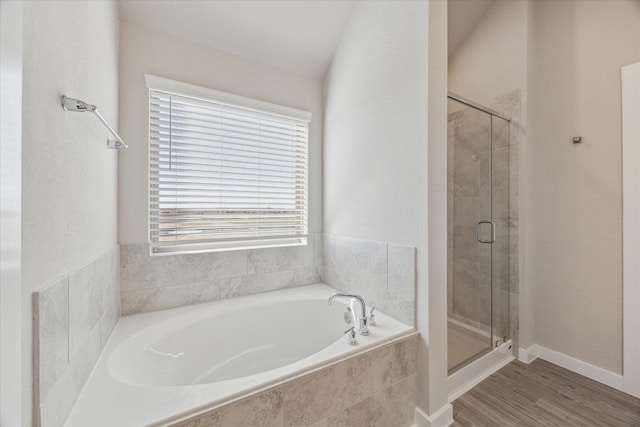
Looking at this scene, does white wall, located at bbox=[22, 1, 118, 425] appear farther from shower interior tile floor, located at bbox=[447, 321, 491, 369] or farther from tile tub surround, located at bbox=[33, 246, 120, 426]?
shower interior tile floor, located at bbox=[447, 321, 491, 369]

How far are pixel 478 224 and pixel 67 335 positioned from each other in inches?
99.2

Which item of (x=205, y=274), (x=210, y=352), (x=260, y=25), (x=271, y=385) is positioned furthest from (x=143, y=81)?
(x=271, y=385)

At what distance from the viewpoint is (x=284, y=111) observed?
6.98 feet

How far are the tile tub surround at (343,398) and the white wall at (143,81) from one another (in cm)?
125

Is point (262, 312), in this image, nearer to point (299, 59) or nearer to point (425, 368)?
point (425, 368)

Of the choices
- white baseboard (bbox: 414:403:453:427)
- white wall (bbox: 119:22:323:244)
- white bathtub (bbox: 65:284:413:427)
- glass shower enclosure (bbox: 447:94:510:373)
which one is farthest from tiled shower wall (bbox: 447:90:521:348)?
white wall (bbox: 119:22:323:244)

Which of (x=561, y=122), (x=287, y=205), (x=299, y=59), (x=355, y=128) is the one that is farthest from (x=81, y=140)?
(x=561, y=122)

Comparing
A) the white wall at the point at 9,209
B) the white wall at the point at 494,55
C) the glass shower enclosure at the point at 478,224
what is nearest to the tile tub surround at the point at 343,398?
the white wall at the point at 9,209

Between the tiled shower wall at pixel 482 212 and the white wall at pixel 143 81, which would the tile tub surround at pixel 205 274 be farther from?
the tiled shower wall at pixel 482 212

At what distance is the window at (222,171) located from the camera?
5.72 ft

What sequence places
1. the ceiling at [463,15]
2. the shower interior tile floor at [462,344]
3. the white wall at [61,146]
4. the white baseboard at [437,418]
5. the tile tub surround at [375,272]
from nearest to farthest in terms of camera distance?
the white wall at [61,146] → the white baseboard at [437,418] → the tile tub surround at [375,272] → the shower interior tile floor at [462,344] → the ceiling at [463,15]

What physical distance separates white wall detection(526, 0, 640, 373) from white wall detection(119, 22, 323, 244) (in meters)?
2.20

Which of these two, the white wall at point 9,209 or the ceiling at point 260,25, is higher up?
the ceiling at point 260,25

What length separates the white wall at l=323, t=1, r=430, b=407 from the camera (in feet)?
4.66
